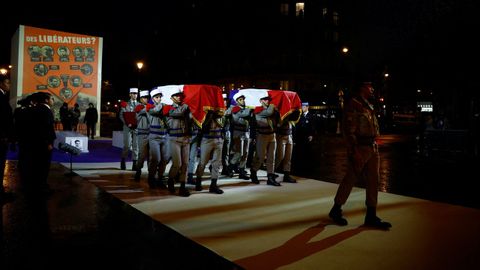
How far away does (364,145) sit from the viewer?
23.8ft

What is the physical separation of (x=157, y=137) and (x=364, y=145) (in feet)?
16.1

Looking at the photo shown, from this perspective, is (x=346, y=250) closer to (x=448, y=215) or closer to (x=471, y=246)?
(x=471, y=246)

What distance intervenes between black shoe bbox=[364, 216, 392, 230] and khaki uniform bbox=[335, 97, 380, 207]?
8.5 inches

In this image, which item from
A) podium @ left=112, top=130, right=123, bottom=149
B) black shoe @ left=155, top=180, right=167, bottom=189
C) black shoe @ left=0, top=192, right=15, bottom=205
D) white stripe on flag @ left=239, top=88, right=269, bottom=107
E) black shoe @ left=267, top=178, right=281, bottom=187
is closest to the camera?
black shoe @ left=0, top=192, right=15, bottom=205

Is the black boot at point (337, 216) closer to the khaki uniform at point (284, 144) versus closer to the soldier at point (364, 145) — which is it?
the soldier at point (364, 145)

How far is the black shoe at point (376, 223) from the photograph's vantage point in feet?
23.5

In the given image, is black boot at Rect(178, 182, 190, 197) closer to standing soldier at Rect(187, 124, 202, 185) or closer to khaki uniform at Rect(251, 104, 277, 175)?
standing soldier at Rect(187, 124, 202, 185)

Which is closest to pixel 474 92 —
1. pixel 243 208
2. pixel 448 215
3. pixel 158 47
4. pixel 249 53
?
pixel 448 215

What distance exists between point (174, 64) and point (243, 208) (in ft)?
286

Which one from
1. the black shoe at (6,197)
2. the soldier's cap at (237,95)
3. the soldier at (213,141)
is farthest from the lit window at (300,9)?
the black shoe at (6,197)

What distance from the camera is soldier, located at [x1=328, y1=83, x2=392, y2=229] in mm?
7199

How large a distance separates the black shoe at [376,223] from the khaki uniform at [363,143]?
8.5 inches

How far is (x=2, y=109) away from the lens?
27.6 ft

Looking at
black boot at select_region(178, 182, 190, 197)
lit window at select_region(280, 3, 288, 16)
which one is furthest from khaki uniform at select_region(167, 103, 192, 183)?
lit window at select_region(280, 3, 288, 16)
